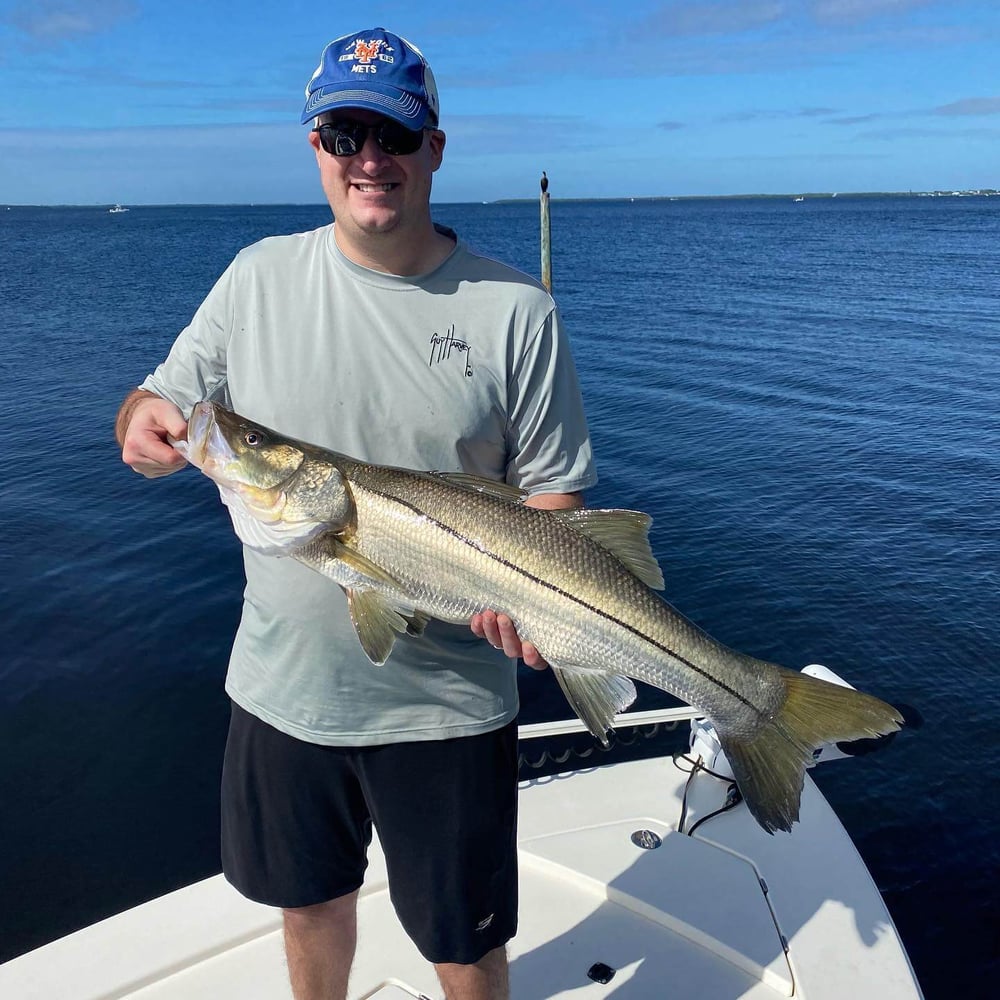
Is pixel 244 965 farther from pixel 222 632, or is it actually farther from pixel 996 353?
pixel 996 353

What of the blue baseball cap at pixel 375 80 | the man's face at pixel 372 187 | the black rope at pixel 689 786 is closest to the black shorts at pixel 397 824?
the man's face at pixel 372 187

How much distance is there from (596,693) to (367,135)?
83.3 inches

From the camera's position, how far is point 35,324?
31.6m

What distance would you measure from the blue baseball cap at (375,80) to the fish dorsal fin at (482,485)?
1.19 metres

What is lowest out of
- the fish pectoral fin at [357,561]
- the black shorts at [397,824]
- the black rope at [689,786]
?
the black rope at [689,786]

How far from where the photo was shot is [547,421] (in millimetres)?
3025

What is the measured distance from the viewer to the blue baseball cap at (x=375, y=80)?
289cm

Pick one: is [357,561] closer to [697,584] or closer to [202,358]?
[202,358]

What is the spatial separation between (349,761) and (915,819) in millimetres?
6964

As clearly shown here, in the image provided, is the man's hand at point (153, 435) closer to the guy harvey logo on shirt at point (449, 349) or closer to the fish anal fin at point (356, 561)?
the fish anal fin at point (356, 561)

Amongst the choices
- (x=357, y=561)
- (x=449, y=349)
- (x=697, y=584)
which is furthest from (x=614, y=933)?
(x=697, y=584)

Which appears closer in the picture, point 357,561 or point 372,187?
point 372,187

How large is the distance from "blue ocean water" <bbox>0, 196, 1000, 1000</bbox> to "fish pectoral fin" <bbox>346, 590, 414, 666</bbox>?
571 cm

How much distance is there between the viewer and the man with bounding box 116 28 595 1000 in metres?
2.94
